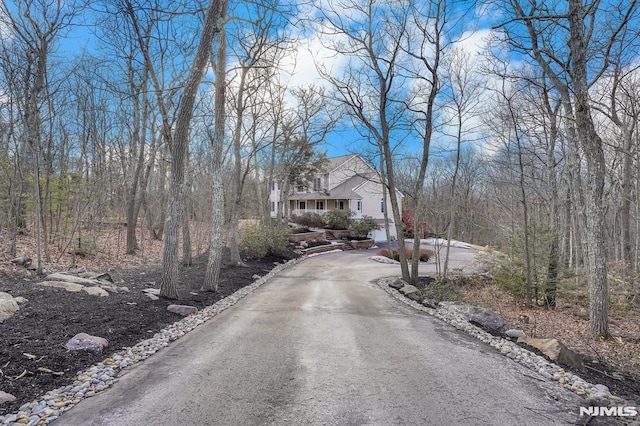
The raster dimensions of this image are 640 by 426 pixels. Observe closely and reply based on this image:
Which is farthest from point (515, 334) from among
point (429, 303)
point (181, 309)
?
point (181, 309)

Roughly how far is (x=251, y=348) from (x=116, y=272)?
7.44m

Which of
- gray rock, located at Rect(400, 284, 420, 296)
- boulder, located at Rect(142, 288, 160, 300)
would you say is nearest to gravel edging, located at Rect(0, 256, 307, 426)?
boulder, located at Rect(142, 288, 160, 300)

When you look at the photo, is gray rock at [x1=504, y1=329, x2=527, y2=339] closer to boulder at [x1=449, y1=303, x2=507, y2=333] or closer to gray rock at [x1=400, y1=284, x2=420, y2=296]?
boulder at [x1=449, y1=303, x2=507, y2=333]

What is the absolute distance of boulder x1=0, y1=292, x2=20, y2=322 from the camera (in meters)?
4.59

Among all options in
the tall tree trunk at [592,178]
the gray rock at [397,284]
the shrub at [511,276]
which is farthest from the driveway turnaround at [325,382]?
the shrub at [511,276]

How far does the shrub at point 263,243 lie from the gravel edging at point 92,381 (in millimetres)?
9685

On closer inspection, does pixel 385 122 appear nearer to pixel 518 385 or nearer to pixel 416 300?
pixel 416 300

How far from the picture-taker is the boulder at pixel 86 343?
4090mm

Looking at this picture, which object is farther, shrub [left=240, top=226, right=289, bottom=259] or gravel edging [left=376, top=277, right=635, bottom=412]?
shrub [left=240, top=226, right=289, bottom=259]

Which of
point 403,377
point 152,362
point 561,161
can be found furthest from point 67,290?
point 561,161

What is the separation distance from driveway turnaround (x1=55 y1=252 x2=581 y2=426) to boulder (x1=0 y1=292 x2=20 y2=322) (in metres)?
2.07

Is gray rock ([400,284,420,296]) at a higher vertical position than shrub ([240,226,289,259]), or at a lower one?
lower

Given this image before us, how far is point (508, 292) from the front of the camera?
33.4 ft

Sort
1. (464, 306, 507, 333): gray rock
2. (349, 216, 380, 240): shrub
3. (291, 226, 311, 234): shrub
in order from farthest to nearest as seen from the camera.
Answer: (349, 216, 380, 240): shrub < (291, 226, 311, 234): shrub < (464, 306, 507, 333): gray rock
